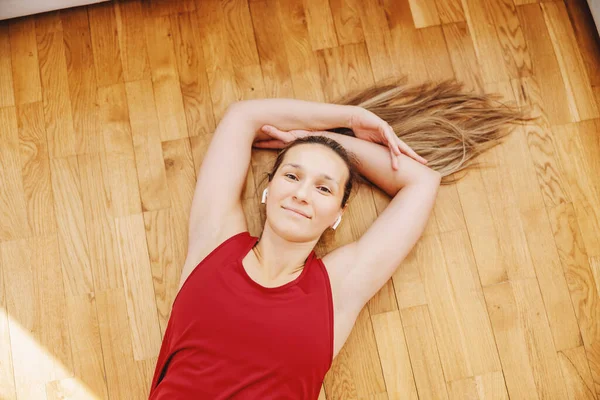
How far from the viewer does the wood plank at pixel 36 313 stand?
1.76m

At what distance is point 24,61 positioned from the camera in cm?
195

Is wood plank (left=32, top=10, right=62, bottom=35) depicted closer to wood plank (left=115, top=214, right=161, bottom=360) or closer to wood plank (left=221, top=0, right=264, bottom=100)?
wood plank (left=221, top=0, right=264, bottom=100)

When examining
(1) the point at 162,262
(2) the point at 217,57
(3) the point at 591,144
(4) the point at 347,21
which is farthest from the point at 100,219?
(3) the point at 591,144

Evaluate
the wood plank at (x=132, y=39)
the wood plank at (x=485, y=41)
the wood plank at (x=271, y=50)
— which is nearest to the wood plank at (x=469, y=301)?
the wood plank at (x=485, y=41)

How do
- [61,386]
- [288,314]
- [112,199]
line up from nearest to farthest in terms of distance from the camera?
[288,314] → [61,386] → [112,199]

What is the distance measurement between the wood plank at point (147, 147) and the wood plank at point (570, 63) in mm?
1476

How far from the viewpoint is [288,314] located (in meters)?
1.54

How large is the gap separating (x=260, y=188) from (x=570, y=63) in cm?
122

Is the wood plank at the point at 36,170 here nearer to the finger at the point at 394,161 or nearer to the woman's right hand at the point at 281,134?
the woman's right hand at the point at 281,134

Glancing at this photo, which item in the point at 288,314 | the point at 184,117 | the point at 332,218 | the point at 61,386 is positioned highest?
the point at 184,117

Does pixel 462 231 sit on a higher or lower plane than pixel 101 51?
lower

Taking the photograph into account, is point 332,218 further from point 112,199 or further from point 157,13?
point 157,13

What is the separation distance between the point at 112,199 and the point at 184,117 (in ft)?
1.23

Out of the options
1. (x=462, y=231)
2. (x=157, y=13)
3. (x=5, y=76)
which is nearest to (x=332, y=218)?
(x=462, y=231)
